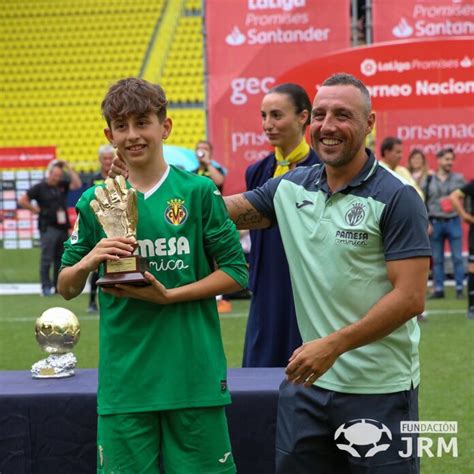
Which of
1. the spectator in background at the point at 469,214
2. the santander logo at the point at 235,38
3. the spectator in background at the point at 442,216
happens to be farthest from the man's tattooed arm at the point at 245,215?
the santander logo at the point at 235,38

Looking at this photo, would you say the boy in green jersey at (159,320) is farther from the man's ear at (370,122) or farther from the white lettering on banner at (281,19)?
the white lettering on banner at (281,19)

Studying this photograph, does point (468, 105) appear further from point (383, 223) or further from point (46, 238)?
point (383, 223)

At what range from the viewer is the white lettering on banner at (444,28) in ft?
44.6

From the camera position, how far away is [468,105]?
43.6 ft

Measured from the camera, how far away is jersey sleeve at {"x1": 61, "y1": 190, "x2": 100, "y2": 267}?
9.67 ft

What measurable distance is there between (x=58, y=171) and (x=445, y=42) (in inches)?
219

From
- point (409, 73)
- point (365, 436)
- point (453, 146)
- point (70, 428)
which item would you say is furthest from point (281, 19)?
point (365, 436)

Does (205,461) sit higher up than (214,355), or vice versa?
(214,355)

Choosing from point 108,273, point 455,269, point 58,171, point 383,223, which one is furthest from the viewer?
point 58,171

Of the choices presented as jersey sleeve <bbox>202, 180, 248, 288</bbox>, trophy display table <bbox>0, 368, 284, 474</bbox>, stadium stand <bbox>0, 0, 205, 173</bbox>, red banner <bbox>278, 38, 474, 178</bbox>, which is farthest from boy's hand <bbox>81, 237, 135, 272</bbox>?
stadium stand <bbox>0, 0, 205, 173</bbox>

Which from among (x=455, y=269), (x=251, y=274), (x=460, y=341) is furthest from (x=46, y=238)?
(x=251, y=274)

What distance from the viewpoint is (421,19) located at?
13.7m

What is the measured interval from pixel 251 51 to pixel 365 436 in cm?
1216

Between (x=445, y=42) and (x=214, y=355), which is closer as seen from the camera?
(x=214, y=355)
